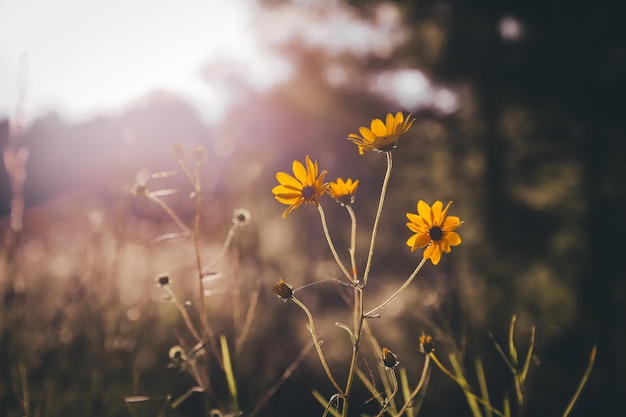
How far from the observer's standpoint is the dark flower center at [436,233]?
699mm

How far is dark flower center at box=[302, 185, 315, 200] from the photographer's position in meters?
0.71

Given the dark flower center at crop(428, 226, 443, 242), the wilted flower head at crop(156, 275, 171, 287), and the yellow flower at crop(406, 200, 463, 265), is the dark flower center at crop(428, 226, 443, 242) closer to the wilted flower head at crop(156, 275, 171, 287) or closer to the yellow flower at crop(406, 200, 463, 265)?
the yellow flower at crop(406, 200, 463, 265)

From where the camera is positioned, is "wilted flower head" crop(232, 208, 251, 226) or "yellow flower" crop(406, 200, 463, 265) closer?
"yellow flower" crop(406, 200, 463, 265)

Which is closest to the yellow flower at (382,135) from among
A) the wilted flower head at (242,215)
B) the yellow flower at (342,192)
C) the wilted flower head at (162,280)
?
the yellow flower at (342,192)

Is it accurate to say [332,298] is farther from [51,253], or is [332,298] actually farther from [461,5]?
[461,5]

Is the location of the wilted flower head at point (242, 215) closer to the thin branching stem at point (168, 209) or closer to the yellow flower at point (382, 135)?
the thin branching stem at point (168, 209)

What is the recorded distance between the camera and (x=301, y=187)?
2.42 ft

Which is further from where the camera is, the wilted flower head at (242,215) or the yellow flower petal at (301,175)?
the wilted flower head at (242,215)

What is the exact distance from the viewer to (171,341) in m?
3.04

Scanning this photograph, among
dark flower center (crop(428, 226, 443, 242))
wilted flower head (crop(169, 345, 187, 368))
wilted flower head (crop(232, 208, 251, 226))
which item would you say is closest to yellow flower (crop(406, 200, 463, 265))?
dark flower center (crop(428, 226, 443, 242))

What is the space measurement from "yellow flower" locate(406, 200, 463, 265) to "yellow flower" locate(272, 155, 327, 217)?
15 cm

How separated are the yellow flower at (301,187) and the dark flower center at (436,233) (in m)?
0.18

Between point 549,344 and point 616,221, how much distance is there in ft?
3.97

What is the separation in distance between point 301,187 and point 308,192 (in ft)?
0.08
